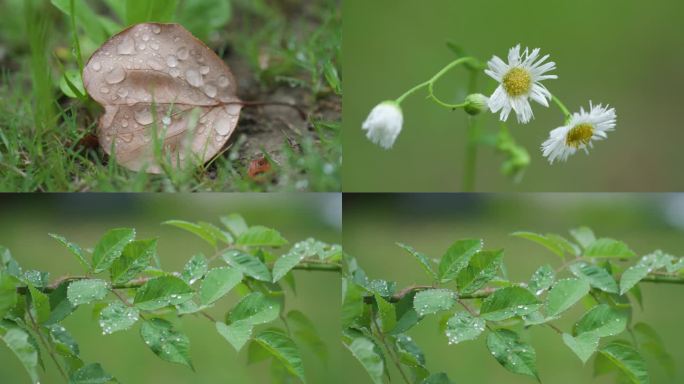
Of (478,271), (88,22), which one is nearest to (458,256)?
(478,271)

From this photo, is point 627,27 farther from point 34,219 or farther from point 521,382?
point 34,219

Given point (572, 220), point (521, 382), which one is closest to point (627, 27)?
point (572, 220)

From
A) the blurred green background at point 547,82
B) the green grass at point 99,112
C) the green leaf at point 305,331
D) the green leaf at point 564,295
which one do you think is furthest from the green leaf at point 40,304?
the green leaf at point 564,295

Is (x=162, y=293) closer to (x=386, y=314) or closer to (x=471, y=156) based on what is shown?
(x=386, y=314)

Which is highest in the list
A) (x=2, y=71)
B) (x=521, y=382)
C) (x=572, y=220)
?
(x=2, y=71)

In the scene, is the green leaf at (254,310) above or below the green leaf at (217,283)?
below

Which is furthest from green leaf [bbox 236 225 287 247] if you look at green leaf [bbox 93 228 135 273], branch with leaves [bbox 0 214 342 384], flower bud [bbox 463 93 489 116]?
flower bud [bbox 463 93 489 116]

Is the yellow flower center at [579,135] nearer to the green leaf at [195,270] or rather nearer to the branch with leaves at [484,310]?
the branch with leaves at [484,310]
